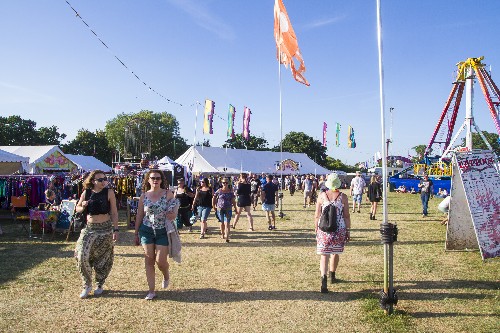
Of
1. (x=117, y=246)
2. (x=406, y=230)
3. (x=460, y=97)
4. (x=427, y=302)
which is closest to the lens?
(x=427, y=302)

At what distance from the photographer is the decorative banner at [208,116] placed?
26547mm

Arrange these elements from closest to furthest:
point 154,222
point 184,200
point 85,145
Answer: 1. point 154,222
2. point 184,200
3. point 85,145

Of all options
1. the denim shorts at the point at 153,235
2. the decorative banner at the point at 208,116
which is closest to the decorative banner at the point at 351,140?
the decorative banner at the point at 208,116

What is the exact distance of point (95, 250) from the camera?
5293 mm

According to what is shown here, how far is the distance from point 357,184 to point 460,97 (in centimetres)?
2311

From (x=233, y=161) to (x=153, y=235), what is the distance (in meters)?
34.0

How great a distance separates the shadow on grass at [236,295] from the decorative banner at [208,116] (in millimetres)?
21509

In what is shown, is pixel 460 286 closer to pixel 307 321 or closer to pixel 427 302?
pixel 427 302

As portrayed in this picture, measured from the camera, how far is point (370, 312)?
4.62 meters

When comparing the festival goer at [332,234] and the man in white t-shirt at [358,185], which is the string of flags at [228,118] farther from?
the festival goer at [332,234]

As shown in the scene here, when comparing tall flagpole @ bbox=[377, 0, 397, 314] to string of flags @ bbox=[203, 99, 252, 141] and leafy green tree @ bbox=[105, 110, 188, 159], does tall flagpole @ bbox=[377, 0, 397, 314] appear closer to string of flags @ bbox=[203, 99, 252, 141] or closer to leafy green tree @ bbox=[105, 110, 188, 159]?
string of flags @ bbox=[203, 99, 252, 141]

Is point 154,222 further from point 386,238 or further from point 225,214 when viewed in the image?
point 225,214

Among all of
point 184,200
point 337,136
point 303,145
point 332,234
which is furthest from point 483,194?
point 303,145

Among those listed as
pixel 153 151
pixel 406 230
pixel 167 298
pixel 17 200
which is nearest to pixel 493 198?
pixel 406 230
